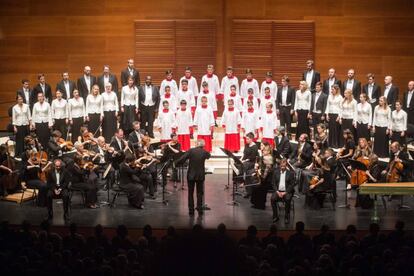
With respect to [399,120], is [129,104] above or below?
above

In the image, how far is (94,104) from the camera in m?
16.0

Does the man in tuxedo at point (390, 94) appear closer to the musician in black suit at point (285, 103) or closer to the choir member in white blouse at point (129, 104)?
the musician in black suit at point (285, 103)

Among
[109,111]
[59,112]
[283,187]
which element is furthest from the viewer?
[109,111]

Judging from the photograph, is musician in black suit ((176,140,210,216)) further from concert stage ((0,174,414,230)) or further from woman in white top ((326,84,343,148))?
woman in white top ((326,84,343,148))

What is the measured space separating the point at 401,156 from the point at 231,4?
7590 millimetres

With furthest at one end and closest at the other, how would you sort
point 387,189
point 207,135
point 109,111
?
point 109,111, point 207,135, point 387,189

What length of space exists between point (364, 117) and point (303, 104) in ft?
4.95

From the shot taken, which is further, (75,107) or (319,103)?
(319,103)

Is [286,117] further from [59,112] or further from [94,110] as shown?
[59,112]

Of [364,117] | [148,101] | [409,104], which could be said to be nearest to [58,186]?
[148,101]

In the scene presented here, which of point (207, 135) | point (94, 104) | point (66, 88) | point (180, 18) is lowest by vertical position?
point (207, 135)

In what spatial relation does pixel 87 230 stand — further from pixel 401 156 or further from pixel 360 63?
pixel 360 63

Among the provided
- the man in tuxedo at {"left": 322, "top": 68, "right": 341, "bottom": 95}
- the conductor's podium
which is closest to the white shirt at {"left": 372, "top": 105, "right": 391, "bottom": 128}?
the man in tuxedo at {"left": 322, "top": 68, "right": 341, "bottom": 95}

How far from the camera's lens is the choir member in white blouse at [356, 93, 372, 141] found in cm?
1538
